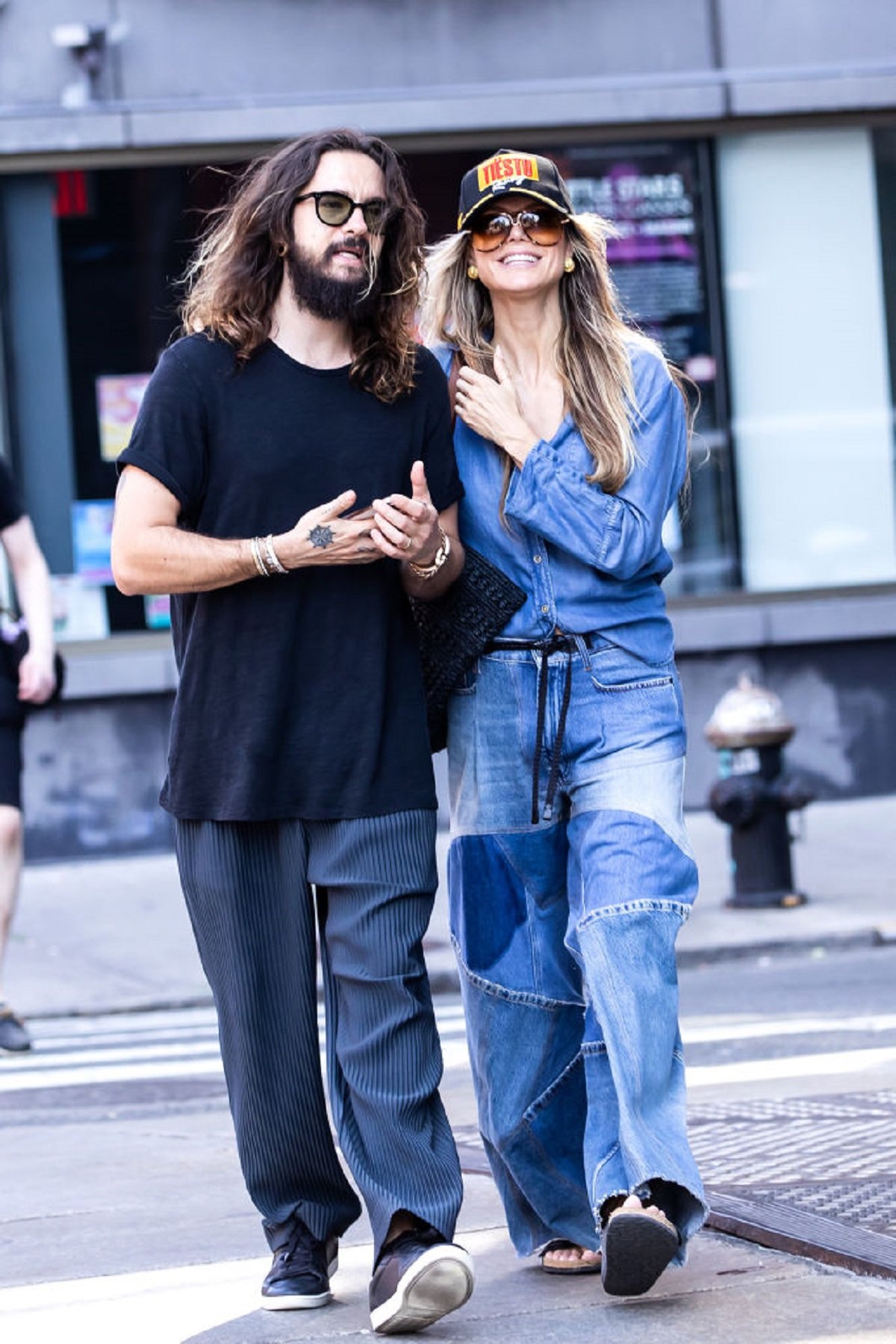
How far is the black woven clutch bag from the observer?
4.10m

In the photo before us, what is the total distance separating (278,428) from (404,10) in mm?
9762

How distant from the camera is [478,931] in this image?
4137mm

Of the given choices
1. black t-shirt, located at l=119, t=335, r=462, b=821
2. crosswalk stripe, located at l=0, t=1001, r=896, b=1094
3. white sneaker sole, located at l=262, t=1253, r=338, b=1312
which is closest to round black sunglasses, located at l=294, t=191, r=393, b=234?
black t-shirt, located at l=119, t=335, r=462, b=821

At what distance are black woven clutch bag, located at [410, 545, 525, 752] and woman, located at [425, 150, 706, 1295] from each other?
39mm

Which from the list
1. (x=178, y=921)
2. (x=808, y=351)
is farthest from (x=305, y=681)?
(x=808, y=351)

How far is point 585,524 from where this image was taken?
158 inches

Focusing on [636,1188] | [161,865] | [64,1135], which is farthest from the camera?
[161,865]

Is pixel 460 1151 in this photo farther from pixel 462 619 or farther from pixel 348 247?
pixel 348 247

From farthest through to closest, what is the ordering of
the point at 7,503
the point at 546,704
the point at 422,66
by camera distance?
the point at 422,66 < the point at 7,503 < the point at 546,704

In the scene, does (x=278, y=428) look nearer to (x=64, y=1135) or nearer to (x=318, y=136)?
(x=318, y=136)

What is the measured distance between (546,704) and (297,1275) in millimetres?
1091

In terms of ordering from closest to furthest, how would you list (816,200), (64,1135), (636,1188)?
(636,1188) → (64,1135) → (816,200)

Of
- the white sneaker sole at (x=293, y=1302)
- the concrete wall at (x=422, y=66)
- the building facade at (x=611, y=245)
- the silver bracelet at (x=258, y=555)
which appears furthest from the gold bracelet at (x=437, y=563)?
the concrete wall at (x=422, y=66)

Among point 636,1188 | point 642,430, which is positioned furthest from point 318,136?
point 636,1188
